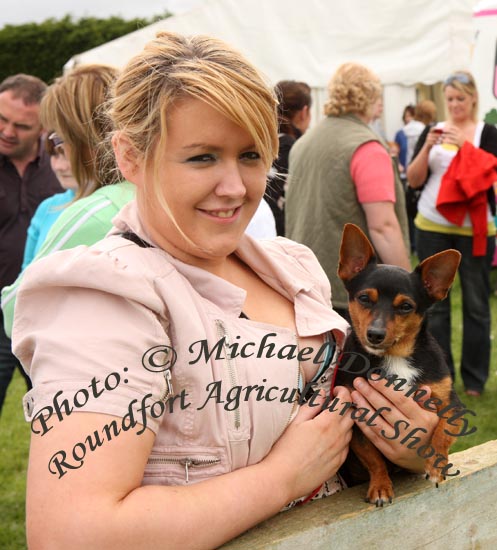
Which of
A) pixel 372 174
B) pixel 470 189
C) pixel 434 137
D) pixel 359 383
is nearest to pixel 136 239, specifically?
pixel 359 383

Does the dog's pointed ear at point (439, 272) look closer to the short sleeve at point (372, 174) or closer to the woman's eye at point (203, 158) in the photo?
the woman's eye at point (203, 158)

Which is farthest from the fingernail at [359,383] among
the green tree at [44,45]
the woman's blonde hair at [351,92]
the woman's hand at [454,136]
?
the green tree at [44,45]

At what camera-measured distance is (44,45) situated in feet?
68.5

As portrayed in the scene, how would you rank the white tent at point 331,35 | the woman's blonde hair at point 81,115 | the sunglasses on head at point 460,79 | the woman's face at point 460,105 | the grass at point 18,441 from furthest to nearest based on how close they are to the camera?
the white tent at point 331,35
the sunglasses on head at point 460,79
the woman's face at point 460,105
the grass at point 18,441
the woman's blonde hair at point 81,115

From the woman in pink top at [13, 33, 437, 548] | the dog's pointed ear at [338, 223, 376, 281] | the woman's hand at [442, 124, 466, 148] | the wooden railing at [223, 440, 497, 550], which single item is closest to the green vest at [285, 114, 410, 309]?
the woman's hand at [442, 124, 466, 148]

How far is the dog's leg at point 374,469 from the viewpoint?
1566mm

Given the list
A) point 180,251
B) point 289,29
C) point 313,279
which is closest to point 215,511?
point 180,251

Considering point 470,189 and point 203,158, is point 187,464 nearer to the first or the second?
point 203,158

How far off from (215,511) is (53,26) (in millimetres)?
21872

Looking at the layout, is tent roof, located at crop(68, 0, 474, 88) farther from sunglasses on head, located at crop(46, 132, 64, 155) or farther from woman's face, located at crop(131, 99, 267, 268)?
woman's face, located at crop(131, 99, 267, 268)

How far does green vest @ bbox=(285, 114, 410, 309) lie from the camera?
420 centimetres

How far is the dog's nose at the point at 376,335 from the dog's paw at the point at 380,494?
0.30 m

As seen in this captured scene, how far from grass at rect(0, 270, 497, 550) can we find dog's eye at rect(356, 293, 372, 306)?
247 centimetres

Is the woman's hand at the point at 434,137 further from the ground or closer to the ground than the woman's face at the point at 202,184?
closer to the ground
